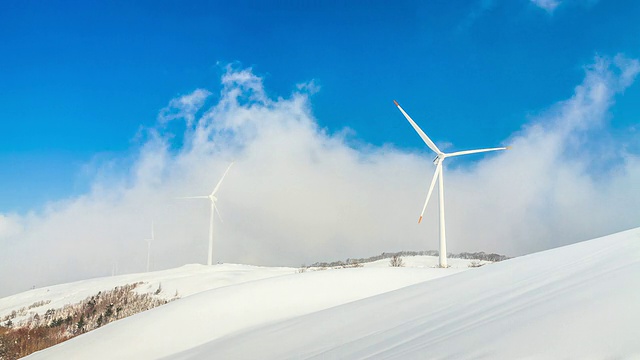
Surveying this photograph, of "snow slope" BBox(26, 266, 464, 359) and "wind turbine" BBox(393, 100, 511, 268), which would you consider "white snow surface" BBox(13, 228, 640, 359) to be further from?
"wind turbine" BBox(393, 100, 511, 268)

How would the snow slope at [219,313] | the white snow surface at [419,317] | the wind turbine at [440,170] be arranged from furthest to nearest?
the wind turbine at [440,170]
the snow slope at [219,313]
the white snow surface at [419,317]

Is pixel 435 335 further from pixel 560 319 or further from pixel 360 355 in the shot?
pixel 560 319

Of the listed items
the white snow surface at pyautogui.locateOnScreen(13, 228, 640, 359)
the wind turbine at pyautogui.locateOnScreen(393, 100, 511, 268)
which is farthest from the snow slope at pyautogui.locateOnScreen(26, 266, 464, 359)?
the wind turbine at pyautogui.locateOnScreen(393, 100, 511, 268)

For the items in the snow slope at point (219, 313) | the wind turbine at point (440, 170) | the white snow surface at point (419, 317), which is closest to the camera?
the white snow surface at point (419, 317)

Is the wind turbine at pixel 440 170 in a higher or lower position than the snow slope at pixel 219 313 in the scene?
higher

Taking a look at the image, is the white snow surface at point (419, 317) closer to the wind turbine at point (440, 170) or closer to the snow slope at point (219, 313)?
the snow slope at point (219, 313)

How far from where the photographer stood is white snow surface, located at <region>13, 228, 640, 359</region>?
139 inches

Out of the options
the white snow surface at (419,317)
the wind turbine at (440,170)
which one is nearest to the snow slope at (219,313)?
the white snow surface at (419,317)

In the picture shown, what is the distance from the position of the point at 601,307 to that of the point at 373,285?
9995 mm

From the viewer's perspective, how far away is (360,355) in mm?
4988

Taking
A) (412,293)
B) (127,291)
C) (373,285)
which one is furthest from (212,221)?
Answer: (412,293)

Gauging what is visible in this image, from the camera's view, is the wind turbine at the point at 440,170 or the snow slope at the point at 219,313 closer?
the snow slope at the point at 219,313

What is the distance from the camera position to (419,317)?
6.41m

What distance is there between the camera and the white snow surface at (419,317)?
353 centimetres
